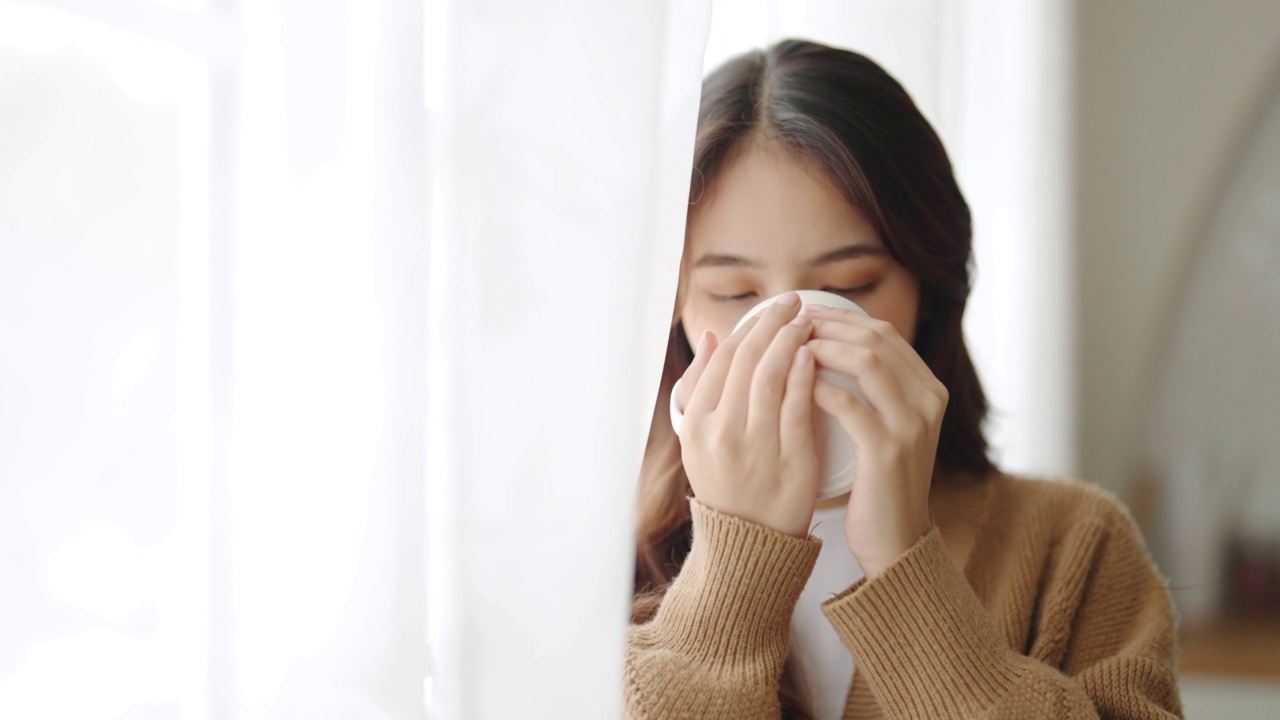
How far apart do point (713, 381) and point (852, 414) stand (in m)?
0.11

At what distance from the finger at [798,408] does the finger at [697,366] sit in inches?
3.2

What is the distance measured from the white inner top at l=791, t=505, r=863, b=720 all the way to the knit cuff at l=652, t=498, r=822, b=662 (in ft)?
0.53

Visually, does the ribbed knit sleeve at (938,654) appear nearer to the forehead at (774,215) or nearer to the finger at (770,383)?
the finger at (770,383)

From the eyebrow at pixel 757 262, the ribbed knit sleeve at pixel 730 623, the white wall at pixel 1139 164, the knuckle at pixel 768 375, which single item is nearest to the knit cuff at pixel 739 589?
the ribbed knit sleeve at pixel 730 623

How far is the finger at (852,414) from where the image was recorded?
70 cm

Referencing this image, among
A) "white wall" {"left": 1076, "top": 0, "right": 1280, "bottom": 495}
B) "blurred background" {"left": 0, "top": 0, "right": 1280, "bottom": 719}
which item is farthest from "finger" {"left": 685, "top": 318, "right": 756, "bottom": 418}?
"white wall" {"left": 1076, "top": 0, "right": 1280, "bottom": 495}

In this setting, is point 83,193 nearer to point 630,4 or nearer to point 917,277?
point 630,4

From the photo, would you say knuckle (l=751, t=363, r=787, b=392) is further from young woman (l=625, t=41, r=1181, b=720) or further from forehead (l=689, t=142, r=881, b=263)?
forehead (l=689, t=142, r=881, b=263)

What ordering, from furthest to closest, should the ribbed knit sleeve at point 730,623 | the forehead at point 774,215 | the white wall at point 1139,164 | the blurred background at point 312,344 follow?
the white wall at point 1139,164 → the forehead at point 774,215 → the ribbed knit sleeve at point 730,623 → the blurred background at point 312,344

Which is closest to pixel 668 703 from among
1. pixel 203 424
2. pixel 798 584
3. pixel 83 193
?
pixel 798 584

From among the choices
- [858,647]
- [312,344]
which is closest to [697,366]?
[858,647]

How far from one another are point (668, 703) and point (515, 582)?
21 centimetres

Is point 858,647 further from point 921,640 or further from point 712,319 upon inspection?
point 712,319

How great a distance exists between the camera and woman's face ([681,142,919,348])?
783 millimetres
